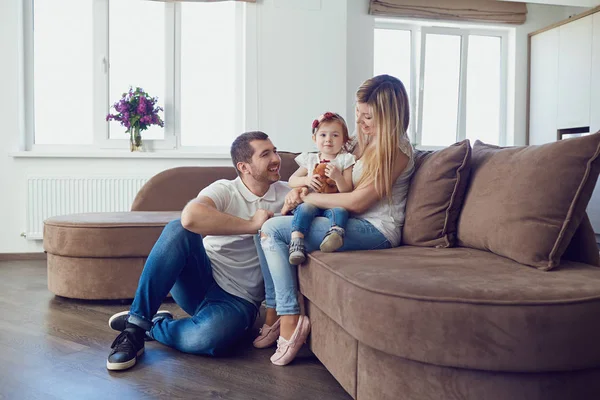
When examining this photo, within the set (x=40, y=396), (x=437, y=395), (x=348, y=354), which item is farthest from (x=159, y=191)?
(x=437, y=395)

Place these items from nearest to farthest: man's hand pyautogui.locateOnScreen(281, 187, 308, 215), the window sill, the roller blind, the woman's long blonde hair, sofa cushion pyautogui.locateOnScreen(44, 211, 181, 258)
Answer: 1. the woman's long blonde hair
2. man's hand pyautogui.locateOnScreen(281, 187, 308, 215)
3. sofa cushion pyautogui.locateOnScreen(44, 211, 181, 258)
4. the window sill
5. the roller blind

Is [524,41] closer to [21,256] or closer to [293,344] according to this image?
[293,344]

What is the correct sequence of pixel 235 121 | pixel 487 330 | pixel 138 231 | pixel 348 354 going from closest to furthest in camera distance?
pixel 487 330
pixel 348 354
pixel 138 231
pixel 235 121

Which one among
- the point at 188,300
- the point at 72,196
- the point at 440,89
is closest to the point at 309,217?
the point at 188,300

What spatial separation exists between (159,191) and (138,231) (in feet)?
2.61

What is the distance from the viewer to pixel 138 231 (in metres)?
2.69

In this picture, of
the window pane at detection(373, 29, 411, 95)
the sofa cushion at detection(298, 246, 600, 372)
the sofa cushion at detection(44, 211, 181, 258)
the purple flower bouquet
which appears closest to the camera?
the sofa cushion at detection(298, 246, 600, 372)

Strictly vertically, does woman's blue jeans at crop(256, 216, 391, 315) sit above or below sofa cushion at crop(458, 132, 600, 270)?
below

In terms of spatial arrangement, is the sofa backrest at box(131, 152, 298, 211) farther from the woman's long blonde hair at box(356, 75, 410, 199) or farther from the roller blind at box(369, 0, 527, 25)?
the roller blind at box(369, 0, 527, 25)

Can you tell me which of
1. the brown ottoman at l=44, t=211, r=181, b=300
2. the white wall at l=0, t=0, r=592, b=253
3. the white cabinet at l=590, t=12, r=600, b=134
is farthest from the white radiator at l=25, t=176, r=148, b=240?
the white cabinet at l=590, t=12, r=600, b=134

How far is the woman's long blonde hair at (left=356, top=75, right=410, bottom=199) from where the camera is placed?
1892 millimetres

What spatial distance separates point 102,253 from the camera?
8.78 feet

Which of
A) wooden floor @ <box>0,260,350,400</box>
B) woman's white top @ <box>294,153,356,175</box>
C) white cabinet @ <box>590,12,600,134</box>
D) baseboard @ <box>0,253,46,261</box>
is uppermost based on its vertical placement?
white cabinet @ <box>590,12,600,134</box>

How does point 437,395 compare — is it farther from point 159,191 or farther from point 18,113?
point 18,113
